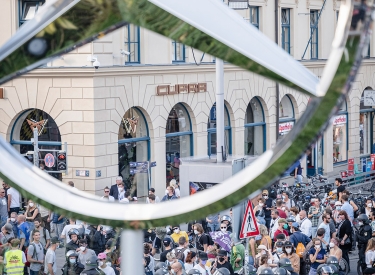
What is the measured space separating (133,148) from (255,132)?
199 inches

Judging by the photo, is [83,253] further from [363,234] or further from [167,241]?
[363,234]

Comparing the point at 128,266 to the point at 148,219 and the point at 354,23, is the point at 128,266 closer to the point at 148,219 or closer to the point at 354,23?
the point at 148,219

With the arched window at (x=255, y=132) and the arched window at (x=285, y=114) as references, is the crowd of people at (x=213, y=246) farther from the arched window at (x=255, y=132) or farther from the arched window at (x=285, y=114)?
the arched window at (x=285, y=114)

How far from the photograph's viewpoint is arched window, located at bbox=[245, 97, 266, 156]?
31.8 m

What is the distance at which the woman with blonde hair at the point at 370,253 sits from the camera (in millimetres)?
16627

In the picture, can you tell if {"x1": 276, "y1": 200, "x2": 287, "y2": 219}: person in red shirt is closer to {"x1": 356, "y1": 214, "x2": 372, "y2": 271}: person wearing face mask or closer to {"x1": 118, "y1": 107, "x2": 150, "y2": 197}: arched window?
{"x1": 356, "y1": 214, "x2": 372, "y2": 271}: person wearing face mask

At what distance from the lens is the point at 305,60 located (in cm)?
3406

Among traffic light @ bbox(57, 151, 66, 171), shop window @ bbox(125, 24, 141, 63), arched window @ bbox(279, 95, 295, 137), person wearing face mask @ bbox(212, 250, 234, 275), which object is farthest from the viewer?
arched window @ bbox(279, 95, 295, 137)

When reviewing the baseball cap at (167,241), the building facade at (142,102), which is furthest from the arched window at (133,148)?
the baseball cap at (167,241)

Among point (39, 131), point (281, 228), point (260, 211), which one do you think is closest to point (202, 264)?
point (281, 228)

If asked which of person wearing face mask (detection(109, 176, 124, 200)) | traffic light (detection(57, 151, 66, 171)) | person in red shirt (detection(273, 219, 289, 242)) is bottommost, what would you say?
person in red shirt (detection(273, 219, 289, 242))

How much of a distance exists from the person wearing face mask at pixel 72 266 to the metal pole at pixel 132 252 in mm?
10311

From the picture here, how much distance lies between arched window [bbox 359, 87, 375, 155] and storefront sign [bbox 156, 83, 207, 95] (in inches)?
521

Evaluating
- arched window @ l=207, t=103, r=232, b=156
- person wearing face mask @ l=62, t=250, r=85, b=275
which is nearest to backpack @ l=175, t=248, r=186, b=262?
person wearing face mask @ l=62, t=250, r=85, b=275
